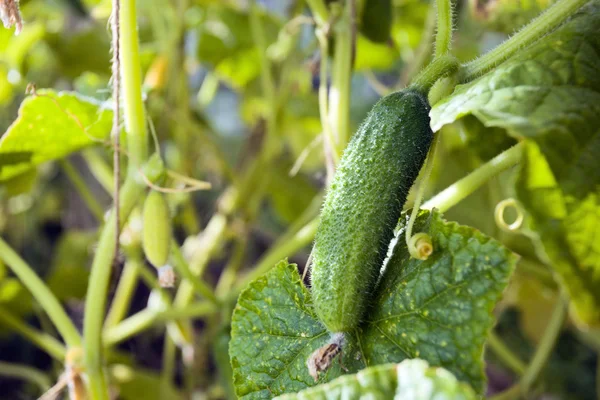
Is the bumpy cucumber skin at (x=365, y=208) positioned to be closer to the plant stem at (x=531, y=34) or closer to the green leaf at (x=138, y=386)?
the plant stem at (x=531, y=34)

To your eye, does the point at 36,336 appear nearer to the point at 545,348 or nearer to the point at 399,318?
the point at 399,318

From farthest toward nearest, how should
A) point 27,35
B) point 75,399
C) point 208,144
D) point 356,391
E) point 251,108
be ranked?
point 251,108
point 208,144
point 27,35
point 75,399
point 356,391

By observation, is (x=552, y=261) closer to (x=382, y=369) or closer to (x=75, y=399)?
(x=382, y=369)

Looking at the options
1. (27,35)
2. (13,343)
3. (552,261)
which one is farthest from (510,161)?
(13,343)

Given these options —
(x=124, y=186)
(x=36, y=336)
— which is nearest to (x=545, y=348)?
(x=124, y=186)

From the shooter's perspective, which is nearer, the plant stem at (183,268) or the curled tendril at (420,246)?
the curled tendril at (420,246)

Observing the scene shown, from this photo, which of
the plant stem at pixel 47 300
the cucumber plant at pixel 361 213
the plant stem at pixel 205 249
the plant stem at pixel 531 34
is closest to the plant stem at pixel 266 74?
the cucumber plant at pixel 361 213
